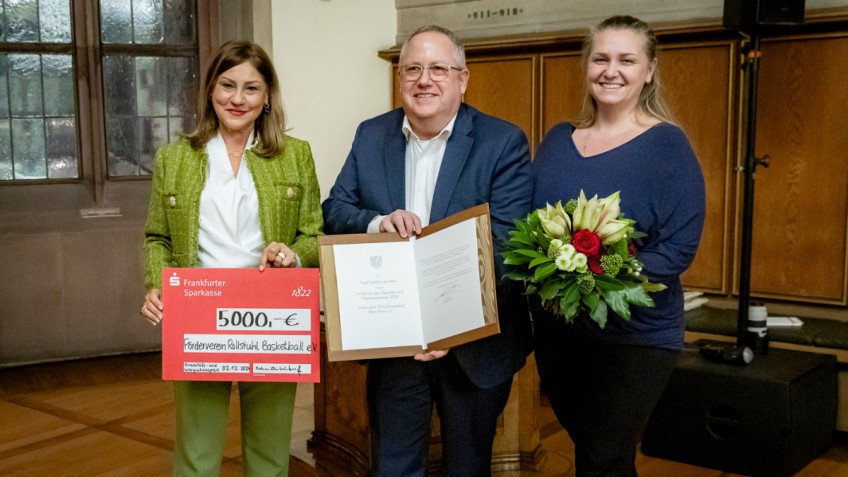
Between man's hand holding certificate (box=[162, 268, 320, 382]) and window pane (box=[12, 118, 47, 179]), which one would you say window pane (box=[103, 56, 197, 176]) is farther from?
man's hand holding certificate (box=[162, 268, 320, 382])

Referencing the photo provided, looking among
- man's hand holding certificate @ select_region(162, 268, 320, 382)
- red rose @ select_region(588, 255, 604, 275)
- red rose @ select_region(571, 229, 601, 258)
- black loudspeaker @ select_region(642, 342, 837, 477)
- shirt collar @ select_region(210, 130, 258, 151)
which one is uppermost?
shirt collar @ select_region(210, 130, 258, 151)

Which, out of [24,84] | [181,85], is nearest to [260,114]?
[181,85]

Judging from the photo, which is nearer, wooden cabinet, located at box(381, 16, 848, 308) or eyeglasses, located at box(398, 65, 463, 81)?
eyeglasses, located at box(398, 65, 463, 81)

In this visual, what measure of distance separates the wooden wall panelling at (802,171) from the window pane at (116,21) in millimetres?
4252

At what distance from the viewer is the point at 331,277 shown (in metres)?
2.06

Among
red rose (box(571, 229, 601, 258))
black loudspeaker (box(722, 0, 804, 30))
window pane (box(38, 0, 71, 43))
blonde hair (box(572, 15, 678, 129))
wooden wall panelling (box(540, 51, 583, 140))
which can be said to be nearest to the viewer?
red rose (box(571, 229, 601, 258))

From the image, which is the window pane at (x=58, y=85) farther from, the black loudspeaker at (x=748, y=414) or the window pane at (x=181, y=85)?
the black loudspeaker at (x=748, y=414)

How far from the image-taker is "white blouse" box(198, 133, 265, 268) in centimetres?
230

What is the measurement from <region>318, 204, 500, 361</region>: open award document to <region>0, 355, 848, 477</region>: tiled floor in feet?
5.72

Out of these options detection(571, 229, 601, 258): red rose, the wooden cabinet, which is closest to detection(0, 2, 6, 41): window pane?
the wooden cabinet

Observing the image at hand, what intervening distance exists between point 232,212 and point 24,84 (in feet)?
14.0

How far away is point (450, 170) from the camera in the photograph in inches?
83.7

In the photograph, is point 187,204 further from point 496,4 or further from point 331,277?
point 496,4

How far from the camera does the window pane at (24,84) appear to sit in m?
5.76
